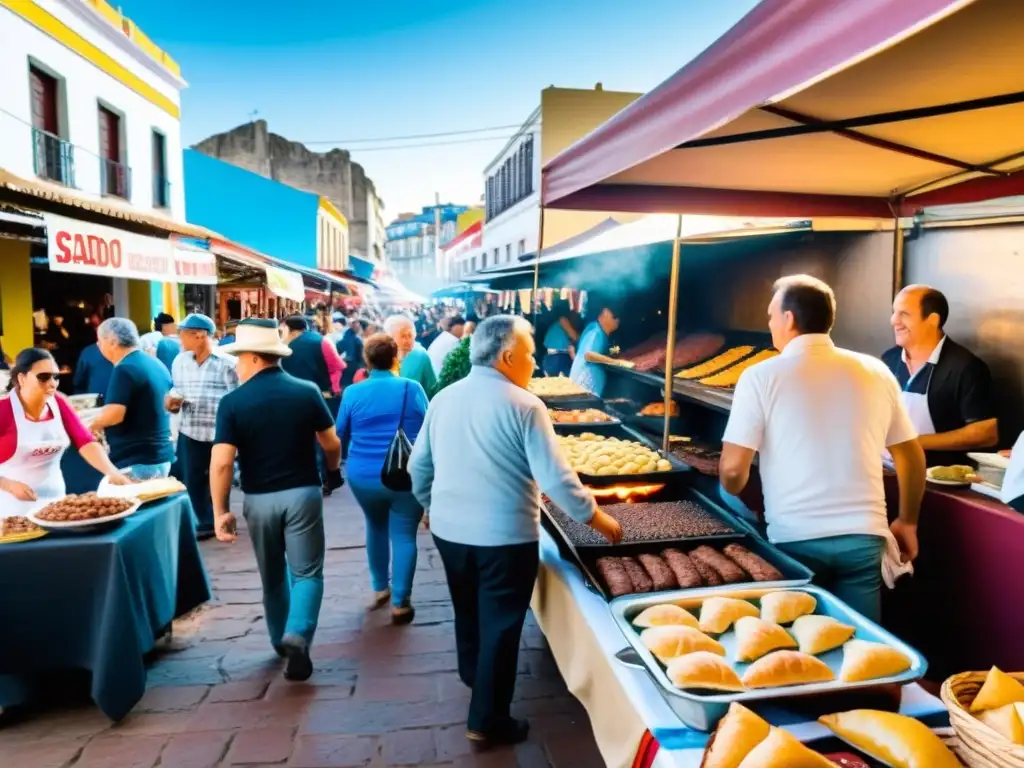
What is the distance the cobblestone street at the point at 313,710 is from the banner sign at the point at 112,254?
364cm

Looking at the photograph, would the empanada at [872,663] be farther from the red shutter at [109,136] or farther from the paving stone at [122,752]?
the red shutter at [109,136]

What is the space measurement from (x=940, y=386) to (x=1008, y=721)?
8.29 ft

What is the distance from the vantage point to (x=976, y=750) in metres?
1.46

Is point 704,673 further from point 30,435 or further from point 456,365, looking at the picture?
point 456,365

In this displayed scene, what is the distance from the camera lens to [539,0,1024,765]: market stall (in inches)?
65.4

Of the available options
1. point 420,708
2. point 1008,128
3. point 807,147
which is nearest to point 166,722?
point 420,708

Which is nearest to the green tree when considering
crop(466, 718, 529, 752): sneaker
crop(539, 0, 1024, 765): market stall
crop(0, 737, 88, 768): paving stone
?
crop(539, 0, 1024, 765): market stall

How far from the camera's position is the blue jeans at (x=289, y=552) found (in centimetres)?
401

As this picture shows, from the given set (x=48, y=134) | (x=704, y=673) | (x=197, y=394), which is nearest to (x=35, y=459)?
(x=197, y=394)

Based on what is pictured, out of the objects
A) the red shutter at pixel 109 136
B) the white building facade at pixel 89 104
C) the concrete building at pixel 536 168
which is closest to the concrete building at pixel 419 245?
the concrete building at pixel 536 168

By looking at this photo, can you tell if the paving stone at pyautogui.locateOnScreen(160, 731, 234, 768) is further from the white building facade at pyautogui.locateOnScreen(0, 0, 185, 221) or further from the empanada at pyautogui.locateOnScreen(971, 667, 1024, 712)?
the white building facade at pyautogui.locateOnScreen(0, 0, 185, 221)

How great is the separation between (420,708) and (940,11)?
3.68m

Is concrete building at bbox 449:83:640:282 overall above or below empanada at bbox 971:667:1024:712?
above

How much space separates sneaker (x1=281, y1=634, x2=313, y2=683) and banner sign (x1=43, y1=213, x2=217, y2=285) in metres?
4.17
